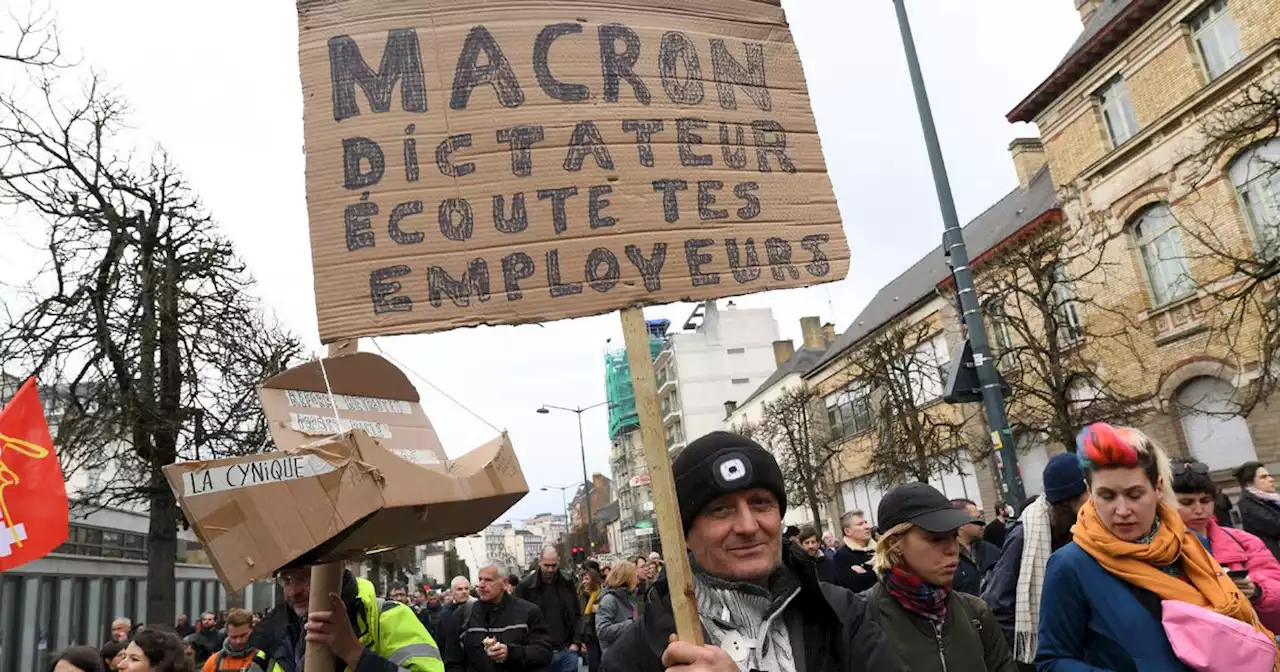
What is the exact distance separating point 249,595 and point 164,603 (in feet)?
94.3

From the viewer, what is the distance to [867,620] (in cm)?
194

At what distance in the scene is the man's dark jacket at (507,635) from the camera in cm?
704

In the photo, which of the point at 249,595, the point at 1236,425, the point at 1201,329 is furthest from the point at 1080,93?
the point at 249,595

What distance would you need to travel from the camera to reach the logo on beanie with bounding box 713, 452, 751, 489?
2047 mm

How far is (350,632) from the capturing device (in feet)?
9.34

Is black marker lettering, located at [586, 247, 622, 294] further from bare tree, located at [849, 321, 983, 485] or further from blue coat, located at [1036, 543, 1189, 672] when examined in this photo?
bare tree, located at [849, 321, 983, 485]

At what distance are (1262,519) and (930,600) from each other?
166 inches

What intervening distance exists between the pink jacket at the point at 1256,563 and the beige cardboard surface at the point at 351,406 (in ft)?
11.0

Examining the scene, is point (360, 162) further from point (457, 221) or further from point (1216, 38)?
point (1216, 38)

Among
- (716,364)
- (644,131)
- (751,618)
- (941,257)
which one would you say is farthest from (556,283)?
(716,364)

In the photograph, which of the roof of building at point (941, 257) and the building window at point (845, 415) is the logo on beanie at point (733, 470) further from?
the building window at point (845, 415)

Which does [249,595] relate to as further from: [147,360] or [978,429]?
[978,429]

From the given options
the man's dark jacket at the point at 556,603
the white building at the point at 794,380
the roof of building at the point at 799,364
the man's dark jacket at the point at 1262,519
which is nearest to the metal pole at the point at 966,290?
the man's dark jacket at the point at 1262,519

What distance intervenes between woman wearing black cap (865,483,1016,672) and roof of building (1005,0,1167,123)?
22.0m
